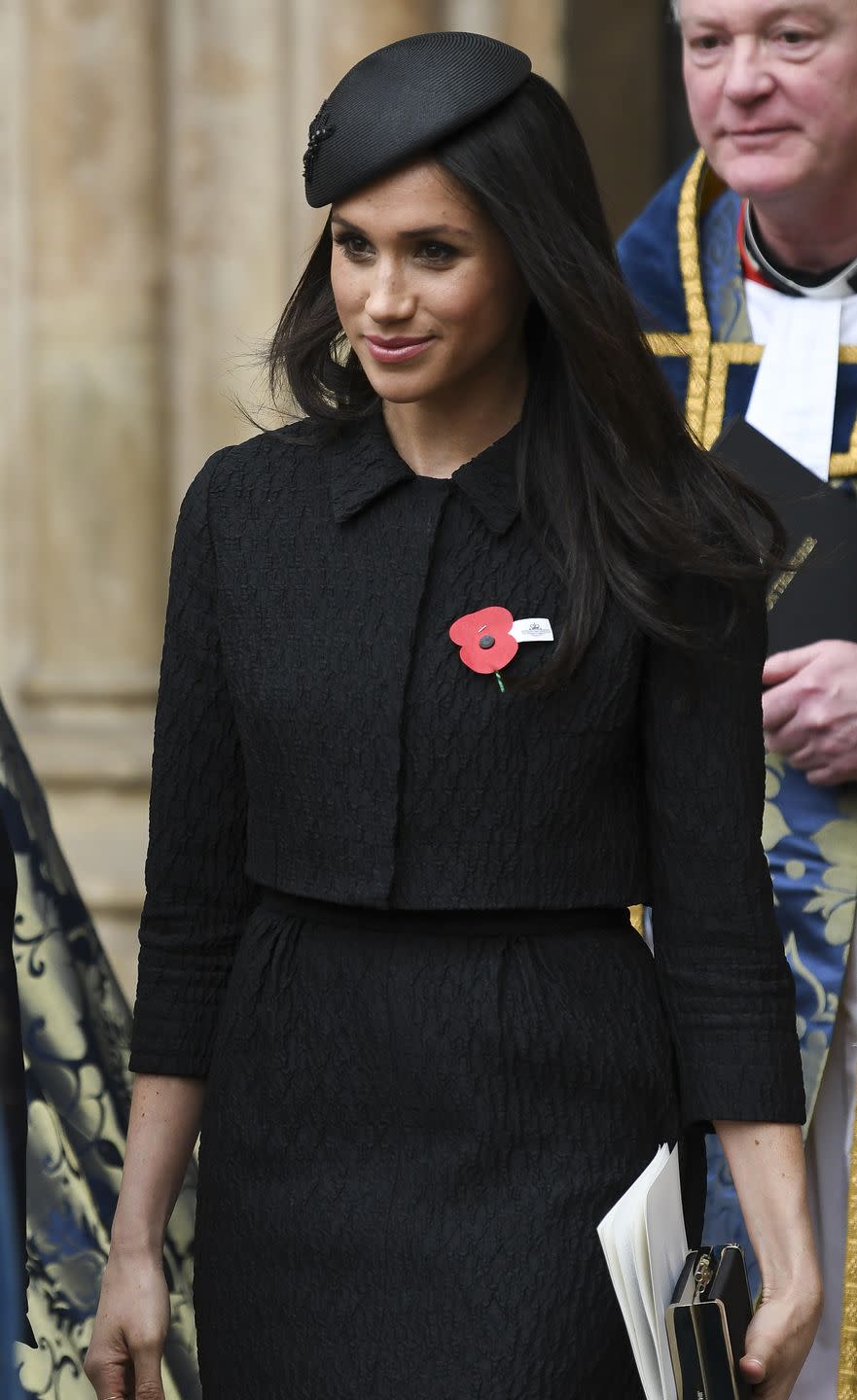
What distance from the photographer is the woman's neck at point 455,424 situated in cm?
189

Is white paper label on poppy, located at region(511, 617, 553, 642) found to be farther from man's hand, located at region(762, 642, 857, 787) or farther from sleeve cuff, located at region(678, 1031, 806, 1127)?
man's hand, located at region(762, 642, 857, 787)

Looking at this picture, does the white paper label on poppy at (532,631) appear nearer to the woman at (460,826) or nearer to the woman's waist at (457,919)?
the woman at (460,826)

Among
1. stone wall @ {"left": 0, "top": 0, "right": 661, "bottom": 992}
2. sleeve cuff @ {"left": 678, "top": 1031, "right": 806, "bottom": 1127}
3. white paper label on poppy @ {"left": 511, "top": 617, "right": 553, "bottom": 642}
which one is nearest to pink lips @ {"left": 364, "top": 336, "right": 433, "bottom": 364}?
white paper label on poppy @ {"left": 511, "top": 617, "right": 553, "bottom": 642}

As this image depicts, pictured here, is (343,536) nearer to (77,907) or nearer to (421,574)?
(421,574)

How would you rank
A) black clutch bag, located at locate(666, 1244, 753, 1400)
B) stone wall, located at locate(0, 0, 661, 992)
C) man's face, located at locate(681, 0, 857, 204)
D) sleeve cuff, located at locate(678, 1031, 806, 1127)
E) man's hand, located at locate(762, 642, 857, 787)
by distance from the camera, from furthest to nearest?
stone wall, located at locate(0, 0, 661, 992)
man's face, located at locate(681, 0, 857, 204)
man's hand, located at locate(762, 642, 857, 787)
sleeve cuff, located at locate(678, 1031, 806, 1127)
black clutch bag, located at locate(666, 1244, 753, 1400)

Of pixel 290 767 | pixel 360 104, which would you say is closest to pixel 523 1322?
pixel 290 767

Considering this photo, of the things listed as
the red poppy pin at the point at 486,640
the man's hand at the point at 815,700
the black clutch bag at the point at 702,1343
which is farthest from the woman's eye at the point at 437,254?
the man's hand at the point at 815,700

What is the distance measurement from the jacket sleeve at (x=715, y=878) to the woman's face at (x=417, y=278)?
0.82 feet

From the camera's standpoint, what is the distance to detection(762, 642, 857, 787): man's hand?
2.77 m

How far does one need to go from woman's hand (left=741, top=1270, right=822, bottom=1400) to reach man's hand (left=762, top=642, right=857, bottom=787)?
104 centimetres

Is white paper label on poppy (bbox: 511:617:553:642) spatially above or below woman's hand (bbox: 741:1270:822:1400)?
above

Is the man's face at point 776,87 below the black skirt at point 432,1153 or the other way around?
the other way around

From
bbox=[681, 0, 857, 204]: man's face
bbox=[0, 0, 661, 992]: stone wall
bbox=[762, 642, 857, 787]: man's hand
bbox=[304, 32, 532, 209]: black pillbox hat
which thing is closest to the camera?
bbox=[304, 32, 532, 209]: black pillbox hat

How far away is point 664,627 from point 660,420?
0.60ft
